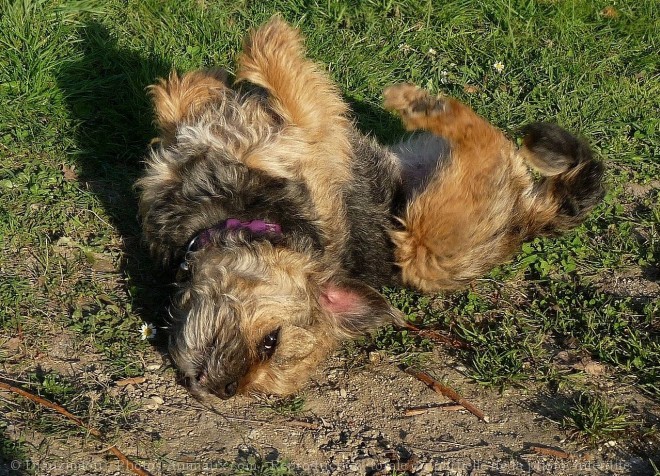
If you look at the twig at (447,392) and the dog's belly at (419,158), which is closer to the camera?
the twig at (447,392)

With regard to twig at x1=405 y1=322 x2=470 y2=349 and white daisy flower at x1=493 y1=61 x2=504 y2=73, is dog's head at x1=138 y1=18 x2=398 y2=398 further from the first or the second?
white daisy flower at x1=493 y1=61 x2=504 y2=73

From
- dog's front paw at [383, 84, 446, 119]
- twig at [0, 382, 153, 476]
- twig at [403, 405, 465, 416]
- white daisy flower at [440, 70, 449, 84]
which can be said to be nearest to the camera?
twig at [0, 382, 153, 476]

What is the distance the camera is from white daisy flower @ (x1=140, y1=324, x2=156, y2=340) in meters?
4.35

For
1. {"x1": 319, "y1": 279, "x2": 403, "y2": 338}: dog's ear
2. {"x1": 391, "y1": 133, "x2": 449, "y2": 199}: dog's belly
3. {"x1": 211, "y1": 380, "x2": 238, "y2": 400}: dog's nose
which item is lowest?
{"x1": 211, "y1": 380, "x2": 238, "y2": 400}: dog's nose

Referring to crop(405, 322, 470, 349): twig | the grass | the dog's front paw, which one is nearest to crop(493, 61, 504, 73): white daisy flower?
the grass

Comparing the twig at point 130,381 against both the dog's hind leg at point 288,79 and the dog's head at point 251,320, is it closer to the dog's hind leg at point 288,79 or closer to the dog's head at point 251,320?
the dog's head at point 251,320

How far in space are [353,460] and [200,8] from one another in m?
3.52

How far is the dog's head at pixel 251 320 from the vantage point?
3.84 m

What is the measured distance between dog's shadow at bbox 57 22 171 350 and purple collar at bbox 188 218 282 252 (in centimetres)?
94

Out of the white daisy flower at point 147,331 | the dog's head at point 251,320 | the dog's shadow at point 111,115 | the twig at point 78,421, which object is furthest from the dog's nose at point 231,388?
the dog's shadow at point 111,115

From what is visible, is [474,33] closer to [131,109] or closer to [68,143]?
[131,109]

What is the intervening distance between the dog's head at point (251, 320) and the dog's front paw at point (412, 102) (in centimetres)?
126

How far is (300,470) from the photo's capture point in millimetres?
3809

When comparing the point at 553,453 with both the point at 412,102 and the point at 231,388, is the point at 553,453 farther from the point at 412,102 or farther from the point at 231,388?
the point at 412,102
